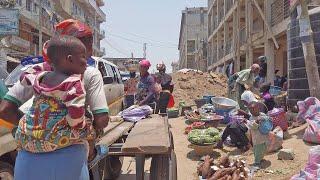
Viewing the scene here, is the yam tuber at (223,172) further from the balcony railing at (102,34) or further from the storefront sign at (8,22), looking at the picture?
the balcony railing at (102,34)

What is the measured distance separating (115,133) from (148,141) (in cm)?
81

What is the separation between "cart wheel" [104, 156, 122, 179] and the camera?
6.22m

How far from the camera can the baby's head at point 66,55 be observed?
7.77 feet

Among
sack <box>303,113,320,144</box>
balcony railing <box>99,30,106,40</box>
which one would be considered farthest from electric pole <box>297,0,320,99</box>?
balcony railing <box>99,30,106,40</box>

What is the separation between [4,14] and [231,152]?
17996 millimetres

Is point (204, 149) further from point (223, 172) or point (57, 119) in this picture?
point (57, 119)

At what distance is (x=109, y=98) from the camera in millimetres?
10859

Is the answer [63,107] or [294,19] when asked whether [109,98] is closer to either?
[294,19]

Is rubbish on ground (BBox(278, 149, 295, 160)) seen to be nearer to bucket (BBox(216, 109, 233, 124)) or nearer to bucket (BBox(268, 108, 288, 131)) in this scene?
bucket (BBox(268, 108, 288, 131))

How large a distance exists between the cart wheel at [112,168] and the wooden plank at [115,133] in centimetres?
96

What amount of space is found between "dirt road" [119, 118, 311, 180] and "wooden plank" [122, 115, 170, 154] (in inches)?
85.2

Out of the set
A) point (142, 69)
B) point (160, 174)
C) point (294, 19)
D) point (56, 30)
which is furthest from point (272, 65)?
point (56, 30)

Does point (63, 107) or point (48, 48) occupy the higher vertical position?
point (48, 48)

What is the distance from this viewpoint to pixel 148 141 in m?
3.80
